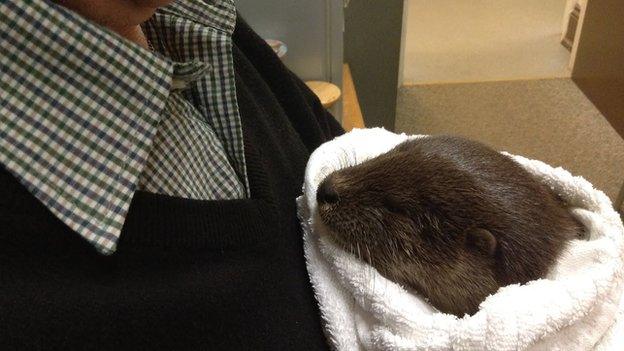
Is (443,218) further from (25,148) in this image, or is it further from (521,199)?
(25,148)

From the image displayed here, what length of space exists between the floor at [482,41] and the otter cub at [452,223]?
109 inches

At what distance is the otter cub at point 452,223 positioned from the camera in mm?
723

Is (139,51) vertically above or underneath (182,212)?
above

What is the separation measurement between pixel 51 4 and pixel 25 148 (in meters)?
0.13

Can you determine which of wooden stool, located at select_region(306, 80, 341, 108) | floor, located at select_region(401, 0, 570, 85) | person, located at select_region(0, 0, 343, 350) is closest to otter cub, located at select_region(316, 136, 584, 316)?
person, located at select_region(0, 0, 343, 350)

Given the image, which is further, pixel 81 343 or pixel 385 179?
pixel 385 179

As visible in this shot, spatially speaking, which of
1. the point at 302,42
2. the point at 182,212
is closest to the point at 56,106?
the point at 182,212

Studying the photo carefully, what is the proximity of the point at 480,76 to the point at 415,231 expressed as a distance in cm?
321

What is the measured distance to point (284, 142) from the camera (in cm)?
86

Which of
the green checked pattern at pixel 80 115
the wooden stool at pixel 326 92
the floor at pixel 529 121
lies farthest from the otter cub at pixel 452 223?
the floor at pixel 529 121

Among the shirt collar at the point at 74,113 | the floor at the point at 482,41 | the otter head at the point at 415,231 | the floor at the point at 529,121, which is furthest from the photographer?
the floor at the point at 482,41

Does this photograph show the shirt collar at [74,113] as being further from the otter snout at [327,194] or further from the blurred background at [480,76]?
the blurred background at [480,76]

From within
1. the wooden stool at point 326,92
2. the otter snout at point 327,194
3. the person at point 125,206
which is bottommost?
the wooden stool at point 326,92

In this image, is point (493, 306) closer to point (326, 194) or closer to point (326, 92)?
point (326, 194)
